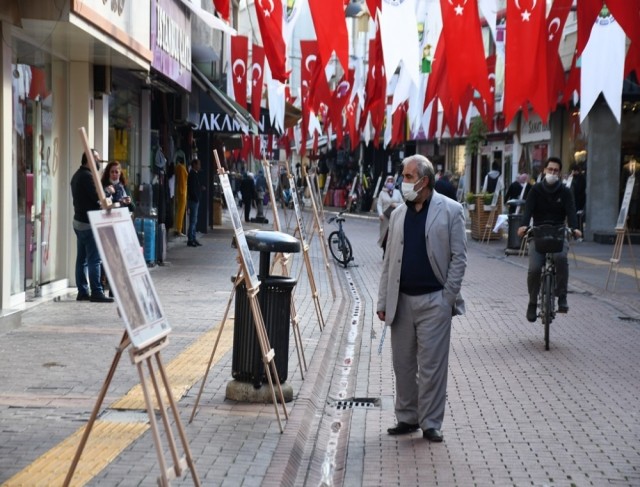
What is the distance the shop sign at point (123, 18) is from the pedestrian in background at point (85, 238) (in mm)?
1583

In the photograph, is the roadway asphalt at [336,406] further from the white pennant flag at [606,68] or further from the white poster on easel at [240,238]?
the white pennant flag at [606,68]

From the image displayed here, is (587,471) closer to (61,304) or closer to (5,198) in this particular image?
(5,198)

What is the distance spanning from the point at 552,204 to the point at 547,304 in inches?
54.4

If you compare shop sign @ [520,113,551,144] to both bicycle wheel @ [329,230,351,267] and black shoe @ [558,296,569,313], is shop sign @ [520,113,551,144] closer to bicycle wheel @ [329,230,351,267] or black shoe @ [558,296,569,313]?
bicycle wheel @ [329,230,351,267]

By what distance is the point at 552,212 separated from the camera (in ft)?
41.6

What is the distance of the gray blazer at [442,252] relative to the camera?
7.76 m

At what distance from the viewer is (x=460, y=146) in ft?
169

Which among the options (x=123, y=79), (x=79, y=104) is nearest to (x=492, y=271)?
(x=123, y=79)

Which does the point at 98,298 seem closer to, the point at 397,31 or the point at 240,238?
the point at 397,31

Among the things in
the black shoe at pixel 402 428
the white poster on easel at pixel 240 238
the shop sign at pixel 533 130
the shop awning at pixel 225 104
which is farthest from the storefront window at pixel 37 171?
the shop sign at pixel 533 130

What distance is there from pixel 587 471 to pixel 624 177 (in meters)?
25.9

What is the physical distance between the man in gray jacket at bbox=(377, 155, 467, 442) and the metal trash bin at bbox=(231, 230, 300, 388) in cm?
97

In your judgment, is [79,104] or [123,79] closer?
[79,104]

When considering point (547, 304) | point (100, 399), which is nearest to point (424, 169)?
point (100, 399)
